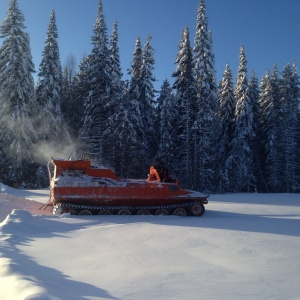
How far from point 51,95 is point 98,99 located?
14.1 ft

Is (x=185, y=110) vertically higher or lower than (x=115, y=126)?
higher

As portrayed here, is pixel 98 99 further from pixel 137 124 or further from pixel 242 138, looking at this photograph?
pixel 242 138

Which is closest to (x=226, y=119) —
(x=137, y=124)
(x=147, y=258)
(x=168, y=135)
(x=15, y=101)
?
(x=168, y=135)

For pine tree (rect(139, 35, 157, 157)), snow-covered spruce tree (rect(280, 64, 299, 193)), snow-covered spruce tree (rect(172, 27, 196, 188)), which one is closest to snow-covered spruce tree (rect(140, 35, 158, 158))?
pine tree (rect(139, 35, 157, 157))

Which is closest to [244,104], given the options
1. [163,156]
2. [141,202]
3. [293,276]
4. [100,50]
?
[163,156]

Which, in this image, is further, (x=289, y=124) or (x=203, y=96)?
(x=289, y=124)

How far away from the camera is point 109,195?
12.9 m

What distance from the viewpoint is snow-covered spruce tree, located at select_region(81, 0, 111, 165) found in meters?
31.3

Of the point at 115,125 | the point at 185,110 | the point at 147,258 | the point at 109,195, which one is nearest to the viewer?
the point at 147,258

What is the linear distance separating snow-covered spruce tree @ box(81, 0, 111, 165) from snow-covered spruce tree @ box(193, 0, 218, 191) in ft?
26.1

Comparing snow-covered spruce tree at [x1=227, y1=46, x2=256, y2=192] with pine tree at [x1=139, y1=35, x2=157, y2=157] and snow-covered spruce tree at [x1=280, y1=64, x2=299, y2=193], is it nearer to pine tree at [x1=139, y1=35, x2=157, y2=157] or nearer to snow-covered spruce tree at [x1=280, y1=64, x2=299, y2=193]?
snow-covered spruce tree at [x1=280, y1=64, x2=299, y2=193]

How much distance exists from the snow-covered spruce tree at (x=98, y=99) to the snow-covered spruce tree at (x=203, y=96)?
313 inches

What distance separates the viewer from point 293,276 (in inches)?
219

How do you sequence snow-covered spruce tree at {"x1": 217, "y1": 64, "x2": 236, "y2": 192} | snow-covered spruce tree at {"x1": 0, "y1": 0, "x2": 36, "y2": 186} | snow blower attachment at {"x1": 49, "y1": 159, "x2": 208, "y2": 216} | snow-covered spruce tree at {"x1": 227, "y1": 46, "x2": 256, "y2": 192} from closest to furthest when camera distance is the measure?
1. snow blower attachment at {"x1": 49, "y1": 159, "x2": 208, "y2": 216}
2. snow-covered spruce tree at {"x1": 0, "y1": 0, "x2": 36, "y2": 186}
3. snow-covered spruce tree at {"x1": 227, "y1": 46, "x2": 256, "y2": 192}
4. snow-covered spruce tree at {"x1": 217, "y1": 64, "x2": 236, "y2": 192}
